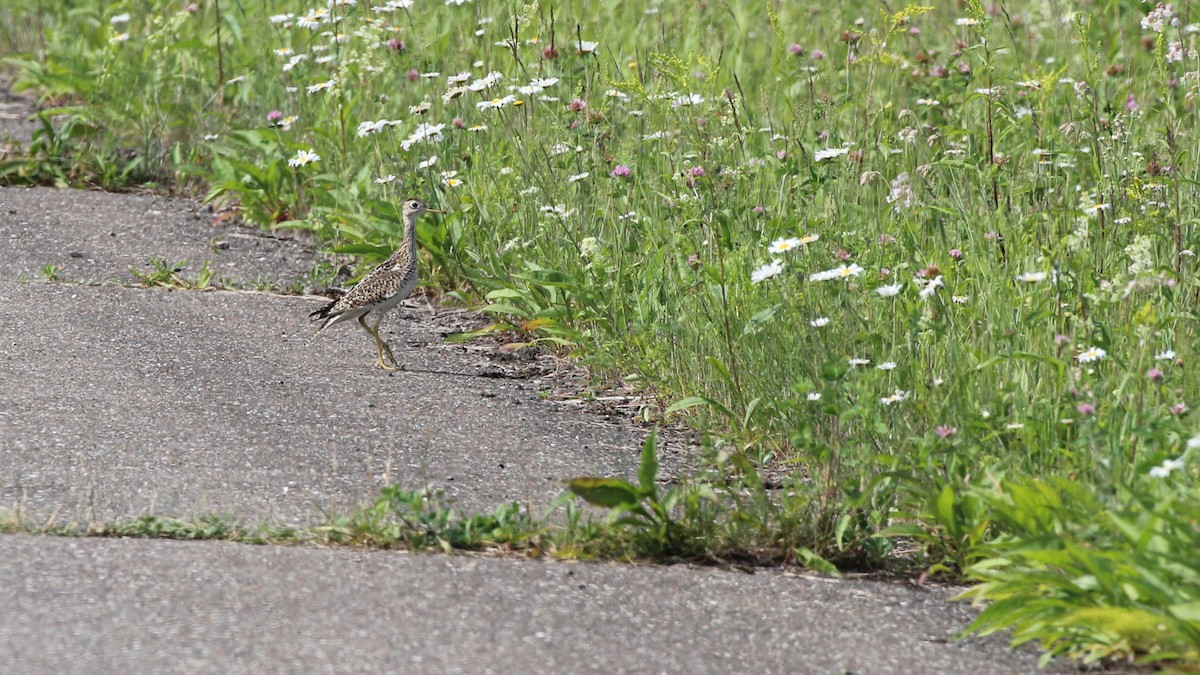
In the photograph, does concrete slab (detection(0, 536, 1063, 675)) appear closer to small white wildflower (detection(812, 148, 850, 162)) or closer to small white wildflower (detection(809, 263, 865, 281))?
small white wildflower (detection(809, 263, 865, 281))

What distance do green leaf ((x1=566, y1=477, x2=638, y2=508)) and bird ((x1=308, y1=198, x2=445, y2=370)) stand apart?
2.15 metres

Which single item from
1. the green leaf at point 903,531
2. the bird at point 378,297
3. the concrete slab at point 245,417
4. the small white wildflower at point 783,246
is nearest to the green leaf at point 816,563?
the green leaf at point 903,531

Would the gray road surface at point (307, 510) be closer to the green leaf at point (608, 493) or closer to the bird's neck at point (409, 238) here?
the green leaf at point (608, 493)

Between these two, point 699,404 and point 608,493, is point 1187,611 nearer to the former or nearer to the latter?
point 608,493

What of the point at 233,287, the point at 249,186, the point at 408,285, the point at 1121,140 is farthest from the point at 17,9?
the point at 1121,140

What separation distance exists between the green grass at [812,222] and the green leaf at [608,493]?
24 millimetres

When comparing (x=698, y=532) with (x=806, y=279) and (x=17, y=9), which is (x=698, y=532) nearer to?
(x=806, y=279)

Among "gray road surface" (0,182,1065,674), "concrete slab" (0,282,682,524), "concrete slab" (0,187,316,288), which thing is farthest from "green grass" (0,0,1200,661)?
"concrete slab" (0,282,682,524)

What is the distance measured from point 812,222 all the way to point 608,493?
1.93 meters

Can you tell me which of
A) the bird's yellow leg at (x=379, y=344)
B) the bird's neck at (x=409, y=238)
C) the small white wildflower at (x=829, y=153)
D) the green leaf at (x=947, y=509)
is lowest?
the bird's yellow leg at (x=379, y=344)

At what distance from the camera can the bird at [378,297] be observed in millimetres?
6480

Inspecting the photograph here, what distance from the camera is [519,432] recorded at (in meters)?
5.59

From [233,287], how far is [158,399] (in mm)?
1740

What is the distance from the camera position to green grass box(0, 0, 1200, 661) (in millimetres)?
4441
